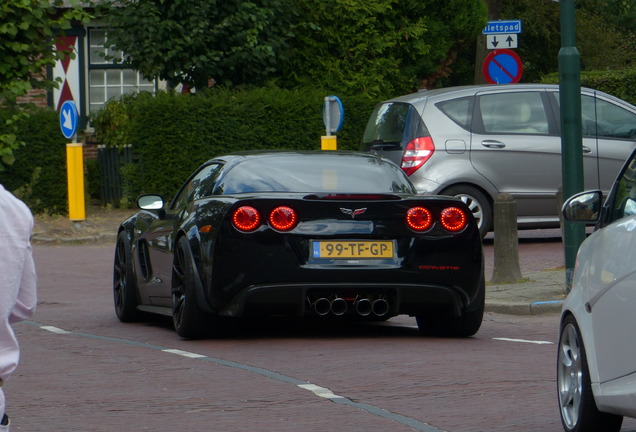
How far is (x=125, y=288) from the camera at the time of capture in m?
11.7

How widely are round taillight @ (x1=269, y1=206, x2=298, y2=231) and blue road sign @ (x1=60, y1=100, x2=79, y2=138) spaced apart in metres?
13.8

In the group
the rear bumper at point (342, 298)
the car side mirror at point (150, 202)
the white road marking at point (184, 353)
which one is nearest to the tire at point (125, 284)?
the car side mirror at point (150, 202)

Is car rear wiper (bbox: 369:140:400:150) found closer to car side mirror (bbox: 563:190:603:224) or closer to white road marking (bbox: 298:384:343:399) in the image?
white road marking (bbox: 298:384:343:399)

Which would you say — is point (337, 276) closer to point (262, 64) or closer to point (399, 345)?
point (399, 345)

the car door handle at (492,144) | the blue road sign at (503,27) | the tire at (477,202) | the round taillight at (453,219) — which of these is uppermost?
the blue road sign at (503,27)

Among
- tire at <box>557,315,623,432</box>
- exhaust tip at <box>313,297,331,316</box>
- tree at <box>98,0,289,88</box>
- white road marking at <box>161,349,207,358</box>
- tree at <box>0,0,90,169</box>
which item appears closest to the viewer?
tire at <box>557,315,623,432</box>

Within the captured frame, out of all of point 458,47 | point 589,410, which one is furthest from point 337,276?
point 458,47

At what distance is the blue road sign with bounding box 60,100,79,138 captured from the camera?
22.8 metres

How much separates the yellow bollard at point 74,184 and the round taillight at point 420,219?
13792mm

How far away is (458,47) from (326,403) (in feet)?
86.9

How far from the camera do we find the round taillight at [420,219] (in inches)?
380

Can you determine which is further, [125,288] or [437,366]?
[125,288]

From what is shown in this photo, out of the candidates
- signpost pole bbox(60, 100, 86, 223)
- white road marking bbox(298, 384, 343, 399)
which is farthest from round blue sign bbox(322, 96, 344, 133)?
white road marking bbox(298, 384, 343, 399)

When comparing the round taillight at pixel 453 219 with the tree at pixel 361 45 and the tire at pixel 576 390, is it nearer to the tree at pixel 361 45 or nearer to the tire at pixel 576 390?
the tire at pixel 576 390
